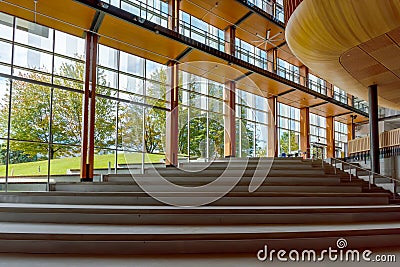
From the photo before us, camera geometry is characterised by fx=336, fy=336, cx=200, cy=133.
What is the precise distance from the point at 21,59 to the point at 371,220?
29.7ft

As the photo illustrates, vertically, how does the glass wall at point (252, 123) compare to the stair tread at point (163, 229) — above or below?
above

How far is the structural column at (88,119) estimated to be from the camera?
925 cm

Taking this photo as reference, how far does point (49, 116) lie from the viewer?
31.4ft

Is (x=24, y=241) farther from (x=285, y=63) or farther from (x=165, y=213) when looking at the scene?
(x=285, y=63)

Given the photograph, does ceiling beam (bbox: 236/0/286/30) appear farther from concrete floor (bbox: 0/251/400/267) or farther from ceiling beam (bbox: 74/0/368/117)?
concrete floor (bbox: 0/251/400/267)

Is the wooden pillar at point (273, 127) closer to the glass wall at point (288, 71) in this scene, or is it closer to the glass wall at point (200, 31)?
the glass wall at point (288, 71)

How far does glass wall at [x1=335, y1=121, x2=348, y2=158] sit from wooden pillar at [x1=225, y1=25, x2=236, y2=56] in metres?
11.0

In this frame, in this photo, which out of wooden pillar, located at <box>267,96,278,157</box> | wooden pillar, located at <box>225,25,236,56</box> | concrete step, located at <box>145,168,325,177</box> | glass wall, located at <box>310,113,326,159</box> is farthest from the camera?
glass wall, located at <box>310,113,326,159</box>

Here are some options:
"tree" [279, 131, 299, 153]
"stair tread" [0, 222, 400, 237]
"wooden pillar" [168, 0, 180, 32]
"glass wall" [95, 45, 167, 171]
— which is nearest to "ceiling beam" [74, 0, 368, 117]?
"wooden pillar" [168, 0, 180, 32]

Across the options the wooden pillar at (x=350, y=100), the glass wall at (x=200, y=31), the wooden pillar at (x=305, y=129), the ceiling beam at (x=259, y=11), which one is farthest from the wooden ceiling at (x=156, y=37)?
the wooden pillar at (x=350, y=100)

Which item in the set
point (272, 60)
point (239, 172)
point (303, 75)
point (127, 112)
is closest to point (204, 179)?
point (239, 172)

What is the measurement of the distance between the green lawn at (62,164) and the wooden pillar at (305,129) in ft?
33.0

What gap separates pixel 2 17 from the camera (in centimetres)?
888

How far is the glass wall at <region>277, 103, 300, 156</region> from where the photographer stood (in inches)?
691
